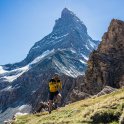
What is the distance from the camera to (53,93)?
36.2 m

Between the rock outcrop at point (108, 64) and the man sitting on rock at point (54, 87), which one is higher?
the rock outcrop at point (108, 64)

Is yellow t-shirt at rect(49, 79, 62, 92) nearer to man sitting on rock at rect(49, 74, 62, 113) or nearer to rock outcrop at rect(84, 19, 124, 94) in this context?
man sitting on rock at rect(49, 74, 62, 113)

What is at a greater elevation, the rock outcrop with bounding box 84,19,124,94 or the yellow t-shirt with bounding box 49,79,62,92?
the rock outcrop with bounding box 84,19,124,94

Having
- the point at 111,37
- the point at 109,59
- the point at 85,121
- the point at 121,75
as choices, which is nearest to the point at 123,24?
the point at 111,37

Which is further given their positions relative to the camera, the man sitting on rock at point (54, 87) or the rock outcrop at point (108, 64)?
the rock outcrop at point (108, 64)

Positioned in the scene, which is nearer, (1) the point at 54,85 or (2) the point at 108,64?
(1) the point at 54,85

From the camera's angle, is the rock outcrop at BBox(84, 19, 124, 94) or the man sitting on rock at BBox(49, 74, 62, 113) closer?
the man sitting on rock at BBox(49, 74, 62, 113)

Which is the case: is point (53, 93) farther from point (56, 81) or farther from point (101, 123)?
point (101, 123)

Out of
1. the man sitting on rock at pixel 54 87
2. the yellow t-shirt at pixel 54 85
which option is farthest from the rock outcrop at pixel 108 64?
the yellow t-shirt at pixel 54 85

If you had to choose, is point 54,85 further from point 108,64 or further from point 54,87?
point 108,64

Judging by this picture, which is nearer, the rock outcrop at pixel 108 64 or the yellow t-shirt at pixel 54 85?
the yellow t-shirt at pixel 54 85

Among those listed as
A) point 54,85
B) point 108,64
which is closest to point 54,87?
point 54,85

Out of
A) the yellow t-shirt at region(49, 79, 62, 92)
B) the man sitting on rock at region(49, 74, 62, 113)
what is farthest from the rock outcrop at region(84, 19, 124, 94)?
the yellow t-shirt at region(49, 79, 62, 92)

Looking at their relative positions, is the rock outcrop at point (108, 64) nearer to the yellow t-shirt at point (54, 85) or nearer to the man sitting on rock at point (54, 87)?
the man sitting on rock at point (54, 87)
